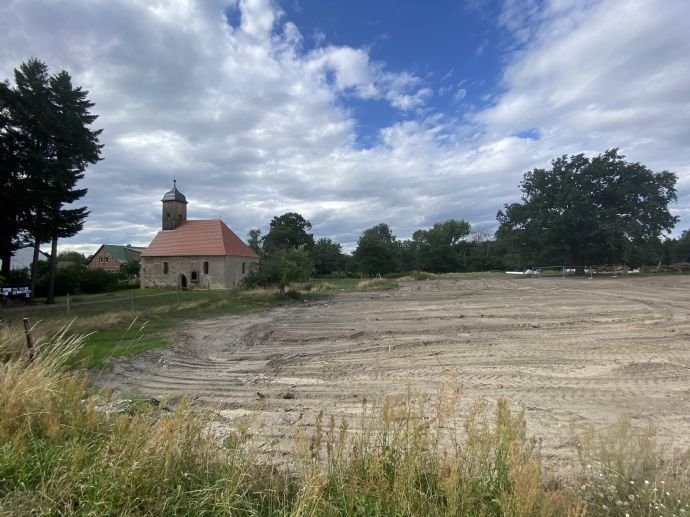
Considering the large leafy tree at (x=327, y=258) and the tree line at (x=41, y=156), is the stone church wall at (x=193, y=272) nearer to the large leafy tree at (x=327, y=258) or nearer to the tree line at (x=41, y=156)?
the tree line at (x=41, y=156)

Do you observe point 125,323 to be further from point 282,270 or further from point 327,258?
point 327,258

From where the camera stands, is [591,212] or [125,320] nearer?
[125,320]

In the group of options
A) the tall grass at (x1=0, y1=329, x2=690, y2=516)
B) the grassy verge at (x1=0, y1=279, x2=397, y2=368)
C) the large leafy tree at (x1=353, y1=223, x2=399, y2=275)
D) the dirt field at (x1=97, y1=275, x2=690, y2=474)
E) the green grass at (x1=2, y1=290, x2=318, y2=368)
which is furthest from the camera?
the large leafy tree at (x1=353, y1=223, x2=399, y2=275)

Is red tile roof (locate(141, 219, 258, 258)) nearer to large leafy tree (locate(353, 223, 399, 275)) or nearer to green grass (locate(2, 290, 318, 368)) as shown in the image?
green grass (locate(2, 290, 318, 368))

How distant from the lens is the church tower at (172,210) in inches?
2055

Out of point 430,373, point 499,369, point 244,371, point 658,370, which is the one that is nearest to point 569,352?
point 658,370

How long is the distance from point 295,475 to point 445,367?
5125 mm

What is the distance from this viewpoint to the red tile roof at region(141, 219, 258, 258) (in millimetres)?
46688

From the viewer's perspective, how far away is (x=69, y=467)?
2.81 metres

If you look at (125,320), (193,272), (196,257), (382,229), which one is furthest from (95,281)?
(382,229)

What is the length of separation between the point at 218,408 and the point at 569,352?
25.5ft

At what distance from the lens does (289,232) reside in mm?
77750

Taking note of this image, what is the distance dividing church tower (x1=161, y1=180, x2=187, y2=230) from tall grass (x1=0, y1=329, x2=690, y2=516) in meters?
53.2

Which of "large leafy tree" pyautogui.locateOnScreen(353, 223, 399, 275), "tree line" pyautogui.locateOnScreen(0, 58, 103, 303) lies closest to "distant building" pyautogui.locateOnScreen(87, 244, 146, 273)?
"large leafy tree" pyautogui.locateOnScreen(353, 223, 399, 275)
